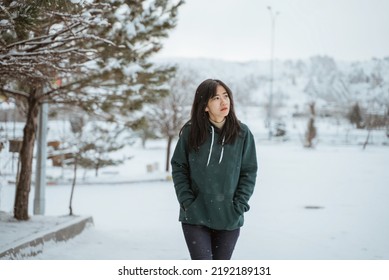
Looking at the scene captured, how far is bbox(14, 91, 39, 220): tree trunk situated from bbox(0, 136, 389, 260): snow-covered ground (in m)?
0.45

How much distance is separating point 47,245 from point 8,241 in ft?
1.42

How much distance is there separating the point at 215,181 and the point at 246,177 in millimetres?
167

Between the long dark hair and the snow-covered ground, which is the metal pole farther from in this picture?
the long dark hair

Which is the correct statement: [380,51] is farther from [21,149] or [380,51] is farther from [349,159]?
[21,149]

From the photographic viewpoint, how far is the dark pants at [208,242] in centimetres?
234

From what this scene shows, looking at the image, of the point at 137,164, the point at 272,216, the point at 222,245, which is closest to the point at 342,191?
the point at 272,216

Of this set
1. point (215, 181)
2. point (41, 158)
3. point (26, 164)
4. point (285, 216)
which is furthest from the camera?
point (285, 216)

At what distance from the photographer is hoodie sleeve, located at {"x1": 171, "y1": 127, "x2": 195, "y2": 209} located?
235cm

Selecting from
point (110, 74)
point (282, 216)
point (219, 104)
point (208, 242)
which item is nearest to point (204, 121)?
point (219, 104)

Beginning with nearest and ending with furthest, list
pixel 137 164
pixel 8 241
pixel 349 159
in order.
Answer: pixel 8 241 → pixel 349 159 → pixel 137 164

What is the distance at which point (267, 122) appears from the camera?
28.2 ft

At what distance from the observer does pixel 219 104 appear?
2396 millimetres

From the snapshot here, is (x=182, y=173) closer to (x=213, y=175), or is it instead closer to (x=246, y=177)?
(x=213, y=175)

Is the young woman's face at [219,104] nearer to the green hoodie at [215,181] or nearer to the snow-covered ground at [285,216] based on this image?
the green hoodie at [215,181]
